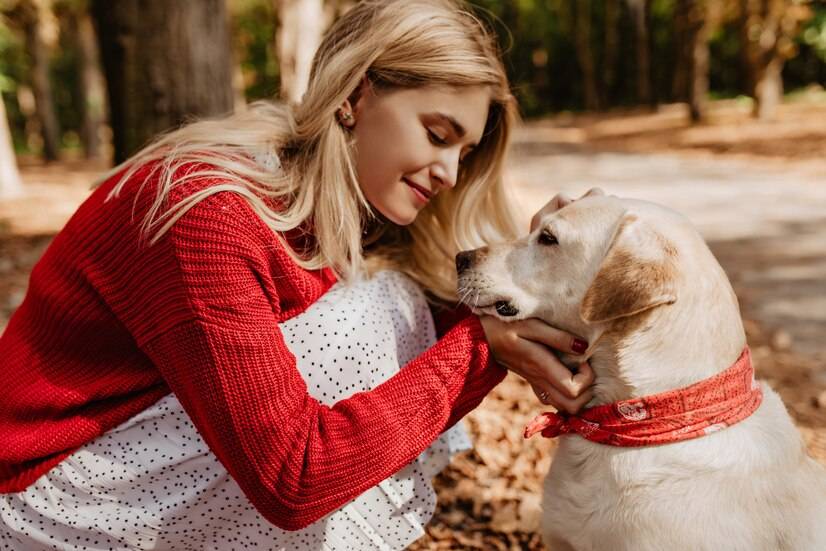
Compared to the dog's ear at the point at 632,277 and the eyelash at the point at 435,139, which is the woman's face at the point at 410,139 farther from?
the dog's ear at the point at 632,277

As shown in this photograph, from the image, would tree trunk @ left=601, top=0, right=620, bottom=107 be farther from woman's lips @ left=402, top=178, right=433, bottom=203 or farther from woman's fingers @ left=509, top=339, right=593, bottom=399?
woman's fingers @ left=509, top=339, right=593, bottom=399

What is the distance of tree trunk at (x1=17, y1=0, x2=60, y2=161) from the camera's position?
669 inches

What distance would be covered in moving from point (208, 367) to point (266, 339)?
168 millimetres

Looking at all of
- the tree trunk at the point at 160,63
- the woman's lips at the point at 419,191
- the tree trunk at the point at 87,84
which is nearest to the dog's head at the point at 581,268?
the woman's lips at the point at 419,191

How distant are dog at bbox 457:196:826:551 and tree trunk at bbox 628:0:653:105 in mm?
27267

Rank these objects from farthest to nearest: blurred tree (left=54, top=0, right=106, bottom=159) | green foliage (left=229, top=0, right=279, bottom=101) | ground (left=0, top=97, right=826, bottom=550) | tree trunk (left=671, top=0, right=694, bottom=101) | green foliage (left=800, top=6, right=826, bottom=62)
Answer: green foliage (left=229, top=0, right=279, bottom=101) < blurred tree (left=54, top=0, right=106, bottom=159) < tree trunk (left=671, top=0, right=694, bottom=101) < green foliage (left=800, top=6, right=826, bottom=62) < ground (left=0, top=97, right=826, bottom=550)

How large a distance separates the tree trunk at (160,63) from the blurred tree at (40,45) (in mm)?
15141

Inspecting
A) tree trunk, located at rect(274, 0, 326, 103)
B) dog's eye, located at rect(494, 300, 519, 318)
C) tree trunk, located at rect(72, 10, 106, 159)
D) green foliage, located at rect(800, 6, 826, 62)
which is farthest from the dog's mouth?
tree trunk, located at rect(72, 10, 106, 159)

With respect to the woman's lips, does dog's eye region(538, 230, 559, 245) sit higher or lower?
lower

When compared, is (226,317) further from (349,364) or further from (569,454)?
(569,454)

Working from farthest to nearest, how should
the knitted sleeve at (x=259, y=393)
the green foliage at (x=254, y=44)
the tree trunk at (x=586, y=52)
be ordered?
the tree trunk at (x=586, y=52)
the green foliage at (x=254, y=44)
the knitted sleeve at (x=259, y=393)

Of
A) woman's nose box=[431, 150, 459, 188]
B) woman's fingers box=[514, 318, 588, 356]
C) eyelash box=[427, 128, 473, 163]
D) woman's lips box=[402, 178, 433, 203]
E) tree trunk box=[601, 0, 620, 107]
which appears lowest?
tree trunk box=[601, 0, 620, 107]

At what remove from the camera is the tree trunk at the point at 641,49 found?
26922 mm

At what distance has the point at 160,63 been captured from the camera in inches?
159
